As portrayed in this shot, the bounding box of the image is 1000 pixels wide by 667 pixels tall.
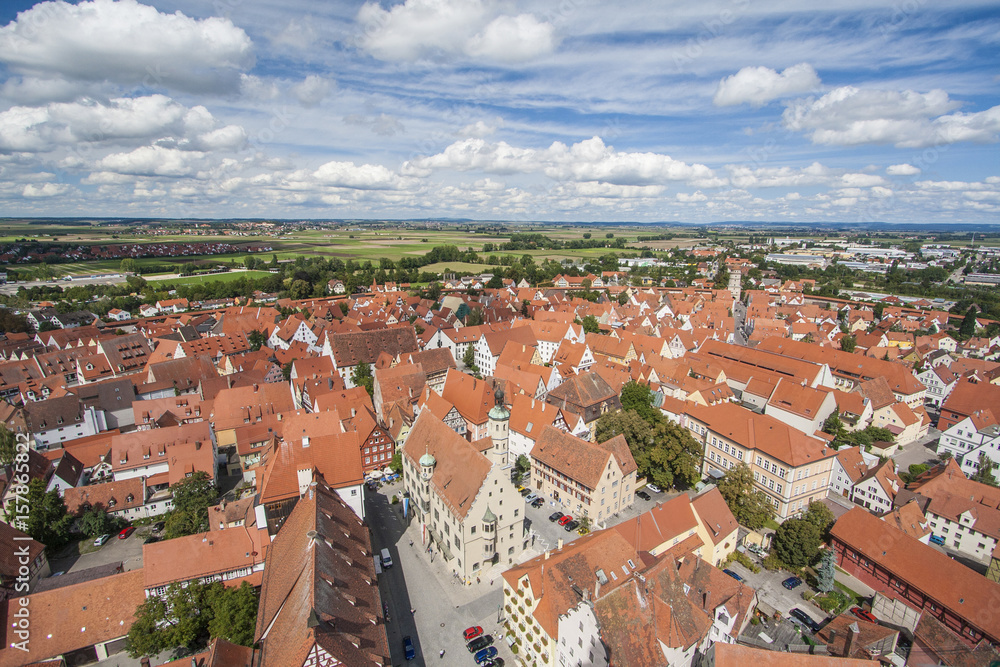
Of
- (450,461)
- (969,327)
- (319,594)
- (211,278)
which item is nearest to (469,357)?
(450,461)

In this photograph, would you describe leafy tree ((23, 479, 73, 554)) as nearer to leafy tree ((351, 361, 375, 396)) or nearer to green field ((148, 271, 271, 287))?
leafy tree ((351, 361, 375, 396))

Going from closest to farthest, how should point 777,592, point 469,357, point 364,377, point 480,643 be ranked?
point 480,643, point 777,592, point 364,377, point 469,357

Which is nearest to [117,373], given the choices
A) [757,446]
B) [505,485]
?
[505,485]

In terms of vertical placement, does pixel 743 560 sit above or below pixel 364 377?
below

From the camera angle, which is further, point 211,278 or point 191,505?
point 211,278

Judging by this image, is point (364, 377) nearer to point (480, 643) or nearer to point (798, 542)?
point (480, 643)

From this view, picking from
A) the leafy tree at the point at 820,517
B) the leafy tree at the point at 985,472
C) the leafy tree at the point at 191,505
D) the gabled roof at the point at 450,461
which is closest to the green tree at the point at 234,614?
the leafy tree at the point at 191,505
